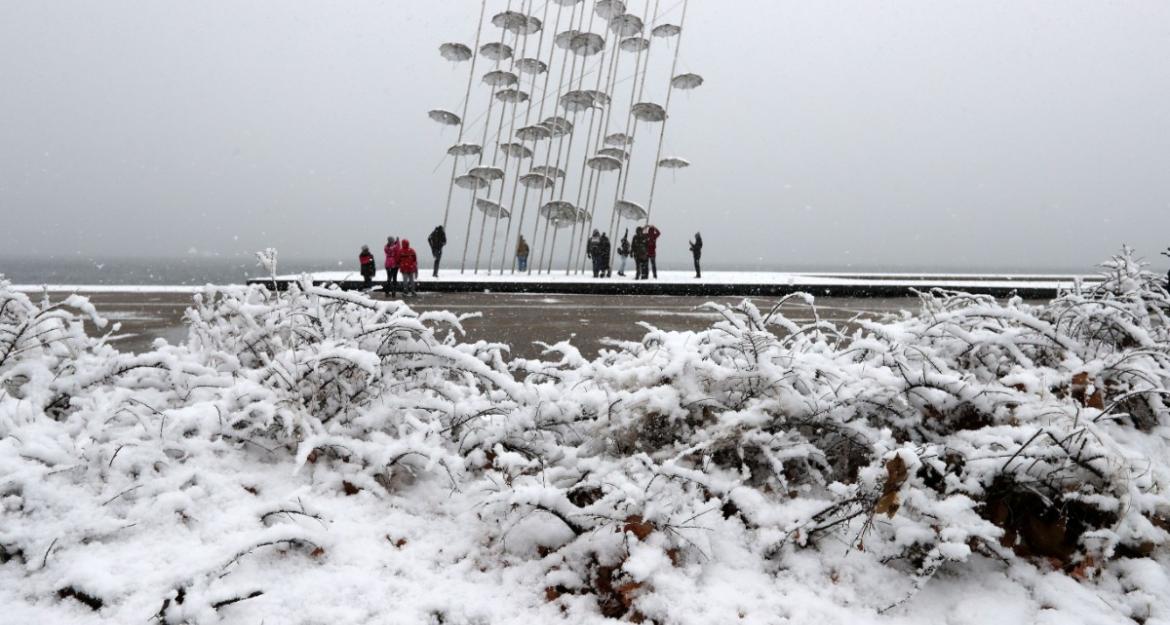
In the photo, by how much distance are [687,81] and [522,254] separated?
8.07 metres

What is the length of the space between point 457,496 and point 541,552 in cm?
49

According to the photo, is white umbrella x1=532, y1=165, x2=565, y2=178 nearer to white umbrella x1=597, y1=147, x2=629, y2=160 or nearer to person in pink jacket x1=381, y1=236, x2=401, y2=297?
white umbrella x1=597, y1=147, x2=629, y2=160

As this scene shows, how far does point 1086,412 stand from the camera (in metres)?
2.29

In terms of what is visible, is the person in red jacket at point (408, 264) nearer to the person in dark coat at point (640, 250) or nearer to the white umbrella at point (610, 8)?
the person in dark coat at point (640, 250)

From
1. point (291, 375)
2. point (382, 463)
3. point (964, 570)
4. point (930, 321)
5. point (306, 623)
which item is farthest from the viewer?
point (930, 321)

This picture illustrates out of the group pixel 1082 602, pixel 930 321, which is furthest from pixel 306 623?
pixel 930 321

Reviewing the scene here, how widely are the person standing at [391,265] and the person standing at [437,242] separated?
375cm

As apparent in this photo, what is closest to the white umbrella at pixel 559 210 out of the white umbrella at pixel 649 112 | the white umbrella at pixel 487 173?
the white umbrella at pixel 487 173

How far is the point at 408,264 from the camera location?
51.3ft

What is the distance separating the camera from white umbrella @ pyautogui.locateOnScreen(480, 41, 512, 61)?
21967 millimetres

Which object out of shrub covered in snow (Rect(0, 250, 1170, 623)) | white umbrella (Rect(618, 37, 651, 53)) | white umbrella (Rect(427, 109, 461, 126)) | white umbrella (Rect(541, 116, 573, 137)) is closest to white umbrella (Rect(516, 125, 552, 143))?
white umbrella (Rect(541, 116, 573, 137))

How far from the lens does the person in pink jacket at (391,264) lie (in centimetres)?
1620

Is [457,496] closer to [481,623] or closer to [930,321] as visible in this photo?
[481,623]

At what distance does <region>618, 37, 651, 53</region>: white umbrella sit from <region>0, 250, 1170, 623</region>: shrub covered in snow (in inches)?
865
